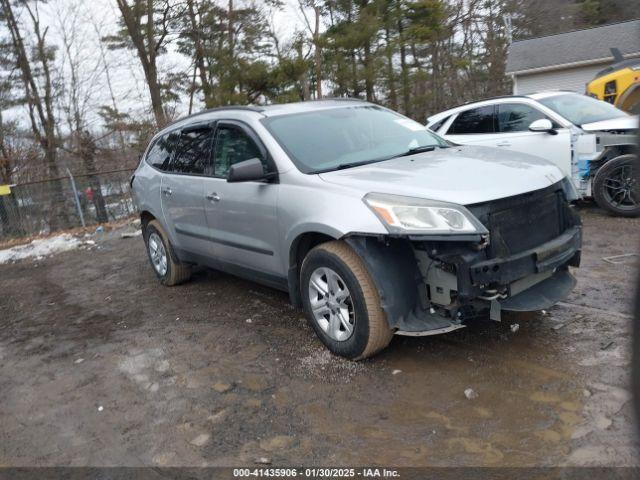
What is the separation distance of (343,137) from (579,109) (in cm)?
481

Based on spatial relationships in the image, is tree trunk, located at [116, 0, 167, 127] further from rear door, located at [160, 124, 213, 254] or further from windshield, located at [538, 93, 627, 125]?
windshield, located at [538, 93, 627, 125]

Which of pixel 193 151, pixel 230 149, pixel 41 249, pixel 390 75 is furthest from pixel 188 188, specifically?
pixel 390 75

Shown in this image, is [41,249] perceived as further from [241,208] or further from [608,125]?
[608,125]

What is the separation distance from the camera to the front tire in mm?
3525

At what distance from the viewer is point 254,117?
466cm

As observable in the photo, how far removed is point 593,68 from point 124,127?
2082 cm

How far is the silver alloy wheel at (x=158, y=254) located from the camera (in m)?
6.30

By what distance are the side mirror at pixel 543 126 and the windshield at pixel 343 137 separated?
2.92 m

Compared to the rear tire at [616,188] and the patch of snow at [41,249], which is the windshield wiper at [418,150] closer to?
the rear tire at [616,188]

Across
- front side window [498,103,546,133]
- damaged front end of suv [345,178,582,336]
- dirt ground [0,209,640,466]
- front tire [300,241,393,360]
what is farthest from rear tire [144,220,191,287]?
front side window [498,103,546,133]

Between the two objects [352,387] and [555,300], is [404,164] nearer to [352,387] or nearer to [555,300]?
[555,300]

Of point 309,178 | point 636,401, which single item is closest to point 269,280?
point 309,178

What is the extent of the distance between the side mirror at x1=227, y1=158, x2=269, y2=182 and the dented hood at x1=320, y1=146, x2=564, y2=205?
49 cm

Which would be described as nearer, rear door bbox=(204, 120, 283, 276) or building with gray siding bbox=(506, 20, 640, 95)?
rear door bbox=(204, 120, 283, 276)
